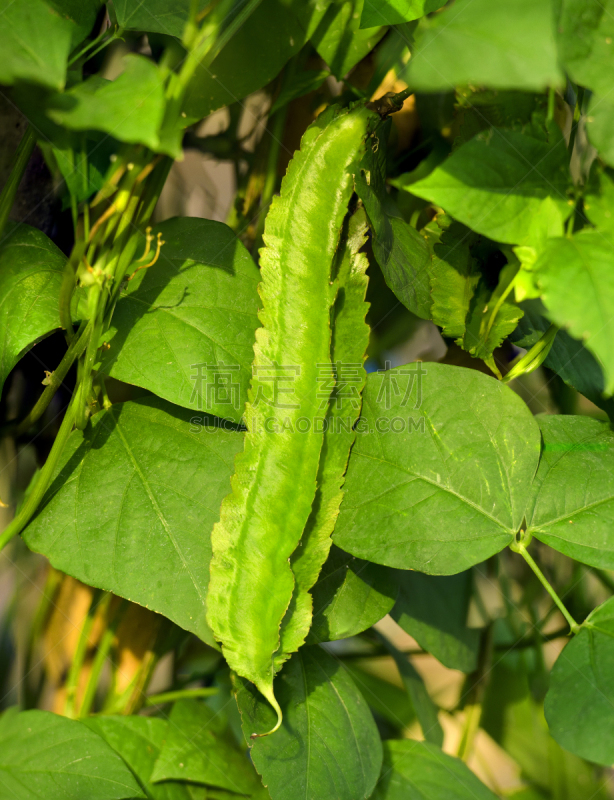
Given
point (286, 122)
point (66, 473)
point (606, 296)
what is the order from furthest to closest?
1. point (286, 122)
2. point (66, 473)
3. point (606, 296)

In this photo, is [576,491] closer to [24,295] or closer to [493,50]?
[493,50]

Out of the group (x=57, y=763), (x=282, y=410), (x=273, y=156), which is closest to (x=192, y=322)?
(x=282, y=410)

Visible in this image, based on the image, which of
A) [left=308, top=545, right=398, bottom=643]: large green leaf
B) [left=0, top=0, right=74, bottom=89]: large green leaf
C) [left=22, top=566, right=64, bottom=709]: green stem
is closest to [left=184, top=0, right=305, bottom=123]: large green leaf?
[left=0, top=0, right=74, bottom=89]: large green leaf

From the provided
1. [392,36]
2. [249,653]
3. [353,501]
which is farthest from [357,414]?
[392,36]

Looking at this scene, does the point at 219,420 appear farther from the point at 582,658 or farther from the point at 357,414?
the point at 582,658

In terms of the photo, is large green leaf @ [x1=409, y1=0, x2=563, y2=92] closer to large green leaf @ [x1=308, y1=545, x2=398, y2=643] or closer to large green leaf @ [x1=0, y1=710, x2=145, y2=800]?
large green leaf @ [x1=308, y1=545, x2=398, y2=643]

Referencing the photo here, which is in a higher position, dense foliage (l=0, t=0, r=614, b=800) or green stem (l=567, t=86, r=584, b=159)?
green stem (l=567, t=86, r=584, b=159)

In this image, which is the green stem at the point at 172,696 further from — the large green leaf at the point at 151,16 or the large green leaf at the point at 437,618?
the large green leaf at the point at 151,16
